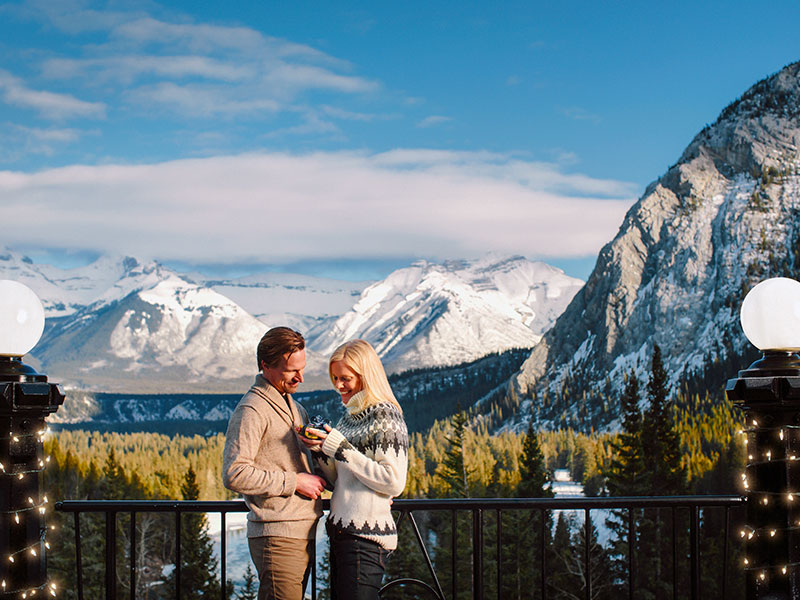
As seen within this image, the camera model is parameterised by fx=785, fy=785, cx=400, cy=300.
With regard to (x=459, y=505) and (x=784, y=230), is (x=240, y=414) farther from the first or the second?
(x=784, y=230)

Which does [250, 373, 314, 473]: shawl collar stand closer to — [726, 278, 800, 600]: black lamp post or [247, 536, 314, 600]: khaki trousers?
[247, 536, 314, 600]: khaki trousers

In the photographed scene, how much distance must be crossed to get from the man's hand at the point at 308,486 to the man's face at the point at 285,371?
565 millimetres

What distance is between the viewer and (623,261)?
15988 cm

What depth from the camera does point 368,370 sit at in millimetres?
5125

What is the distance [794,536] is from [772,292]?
1.74 m

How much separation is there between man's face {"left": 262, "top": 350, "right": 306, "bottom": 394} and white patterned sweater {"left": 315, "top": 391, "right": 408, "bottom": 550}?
424 mm

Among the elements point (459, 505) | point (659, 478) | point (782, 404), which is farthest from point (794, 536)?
point (659, 478)

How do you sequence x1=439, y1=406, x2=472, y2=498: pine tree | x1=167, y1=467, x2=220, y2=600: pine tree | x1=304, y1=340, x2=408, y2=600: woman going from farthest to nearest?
1. x1=439, y1=406, x2=472, y2=498: pine tree
2. x1=167, y1=467, x2=220, y2=600: pine tree
3. x1=304, y1=340, x2=408, y2=600: woman

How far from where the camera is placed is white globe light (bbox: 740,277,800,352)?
5.57 metres

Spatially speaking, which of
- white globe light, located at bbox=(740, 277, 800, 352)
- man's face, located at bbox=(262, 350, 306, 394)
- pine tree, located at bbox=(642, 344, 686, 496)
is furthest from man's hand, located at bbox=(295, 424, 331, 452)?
pine tree, located at bbox=(642, 344, 686, 496)

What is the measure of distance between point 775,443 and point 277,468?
11.6 feet

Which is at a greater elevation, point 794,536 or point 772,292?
point 772,292

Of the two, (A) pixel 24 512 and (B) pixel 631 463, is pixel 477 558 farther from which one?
(B) pixel 631 463

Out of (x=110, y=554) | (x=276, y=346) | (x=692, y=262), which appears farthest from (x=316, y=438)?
(x=692, y=262)
